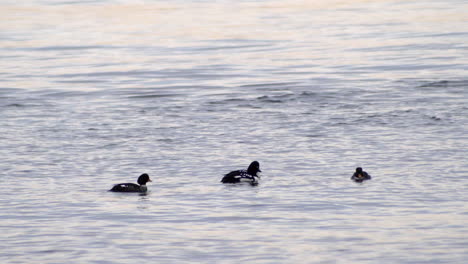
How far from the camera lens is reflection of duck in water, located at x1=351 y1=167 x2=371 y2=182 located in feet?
64.6

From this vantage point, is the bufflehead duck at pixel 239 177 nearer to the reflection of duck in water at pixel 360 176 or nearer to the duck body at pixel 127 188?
the duck body at pixel 127 188

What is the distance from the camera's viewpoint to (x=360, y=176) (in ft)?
64.7

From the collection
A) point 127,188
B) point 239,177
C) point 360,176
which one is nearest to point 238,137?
point 239,177

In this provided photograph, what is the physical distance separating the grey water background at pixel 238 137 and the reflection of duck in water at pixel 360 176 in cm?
26

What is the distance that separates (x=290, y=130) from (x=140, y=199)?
7187 mm

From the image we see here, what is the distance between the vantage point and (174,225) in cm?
1691

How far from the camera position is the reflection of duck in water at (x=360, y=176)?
1969 centimetres

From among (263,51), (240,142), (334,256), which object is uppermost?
(263,51)

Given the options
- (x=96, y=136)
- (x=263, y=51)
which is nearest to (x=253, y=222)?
(x=96, y=136)

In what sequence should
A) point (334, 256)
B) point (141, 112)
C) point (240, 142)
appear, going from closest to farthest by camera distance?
1. point (334, 256)
2. point (240, 142)
3. point (141, 112)

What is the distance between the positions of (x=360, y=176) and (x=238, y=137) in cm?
570

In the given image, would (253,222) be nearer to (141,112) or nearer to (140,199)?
(140,199)

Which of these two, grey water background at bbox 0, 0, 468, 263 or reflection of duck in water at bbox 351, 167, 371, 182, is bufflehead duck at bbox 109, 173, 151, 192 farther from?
reflection of duck in water at bbox 351, 167, 371, 182

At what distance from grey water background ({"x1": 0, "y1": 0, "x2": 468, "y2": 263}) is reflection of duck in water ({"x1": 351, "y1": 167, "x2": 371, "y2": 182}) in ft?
0.87
